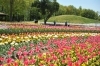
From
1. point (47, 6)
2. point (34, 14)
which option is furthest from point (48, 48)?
point (34, 14)

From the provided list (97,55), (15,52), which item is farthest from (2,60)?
(97,55)

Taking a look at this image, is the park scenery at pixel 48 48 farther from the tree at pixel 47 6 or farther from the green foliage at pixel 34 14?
the green foliage at pixel 34 14

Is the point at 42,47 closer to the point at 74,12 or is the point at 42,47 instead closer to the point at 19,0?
the point at 19,0

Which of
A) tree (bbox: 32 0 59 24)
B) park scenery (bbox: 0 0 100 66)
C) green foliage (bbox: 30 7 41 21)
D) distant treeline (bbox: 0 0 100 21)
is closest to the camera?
park scenery (bbox: 0 0 100 66)

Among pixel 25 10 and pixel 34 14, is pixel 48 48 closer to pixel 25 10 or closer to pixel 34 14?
pixel 25 10

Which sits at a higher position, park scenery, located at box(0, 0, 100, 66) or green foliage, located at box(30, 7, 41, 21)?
park scenery, located at box(0, 0, 100, 66)

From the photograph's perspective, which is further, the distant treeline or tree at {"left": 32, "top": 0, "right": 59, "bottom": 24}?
the distant treeline

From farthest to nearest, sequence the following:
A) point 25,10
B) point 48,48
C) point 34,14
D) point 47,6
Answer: point 34,14 < point 25,10 < point 47,6 < point 48,48

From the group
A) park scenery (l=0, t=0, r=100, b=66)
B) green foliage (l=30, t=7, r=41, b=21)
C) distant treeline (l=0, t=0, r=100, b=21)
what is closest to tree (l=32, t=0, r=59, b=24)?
distant treeline (l=0, t=0, r=100, b=21)

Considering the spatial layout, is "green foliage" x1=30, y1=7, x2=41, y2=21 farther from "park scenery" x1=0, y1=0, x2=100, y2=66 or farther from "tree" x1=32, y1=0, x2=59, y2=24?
"park scenery" x1=0, y1=0, x2=100, y2=66

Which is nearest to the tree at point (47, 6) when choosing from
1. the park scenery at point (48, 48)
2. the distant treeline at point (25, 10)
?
the distant treeline at point (25, 10)

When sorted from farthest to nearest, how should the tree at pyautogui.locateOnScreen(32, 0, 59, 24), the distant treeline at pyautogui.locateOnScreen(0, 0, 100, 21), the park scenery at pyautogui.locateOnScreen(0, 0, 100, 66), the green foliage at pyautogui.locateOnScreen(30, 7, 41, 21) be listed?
the green foliage at pyautogui.locateOnScreen(30, 7, 41, 21)
the distant treeline at pyautogui.locateOnScreen(0, 0, 100, 21)
the tree at pyautogui.locateOnScreen(32, 0, 59, 24)
the park scenery at pyautogui.locateOnScreen(0, 0, 100, 66)

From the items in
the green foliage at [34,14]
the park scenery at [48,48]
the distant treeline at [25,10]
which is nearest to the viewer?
the park scenery at [48,48]

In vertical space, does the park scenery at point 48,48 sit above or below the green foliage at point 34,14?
above
